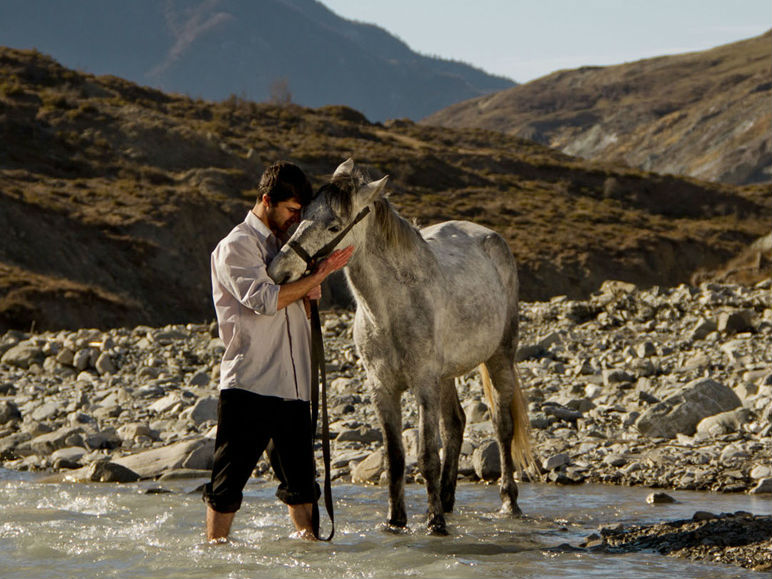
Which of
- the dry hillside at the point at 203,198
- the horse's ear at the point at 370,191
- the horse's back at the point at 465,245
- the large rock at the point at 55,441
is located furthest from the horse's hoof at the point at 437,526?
the dry hillside at the point at 203,198

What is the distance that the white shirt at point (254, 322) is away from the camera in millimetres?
5305

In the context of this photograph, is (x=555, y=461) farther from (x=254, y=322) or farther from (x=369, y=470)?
(x=254, y=322)

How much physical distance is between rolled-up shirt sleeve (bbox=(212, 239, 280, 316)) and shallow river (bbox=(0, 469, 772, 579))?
5.04ft

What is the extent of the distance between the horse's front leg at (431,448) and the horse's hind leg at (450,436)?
34.3 inches

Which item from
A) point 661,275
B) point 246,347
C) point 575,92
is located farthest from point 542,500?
point 575,92

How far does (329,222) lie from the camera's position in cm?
559

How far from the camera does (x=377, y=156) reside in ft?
172

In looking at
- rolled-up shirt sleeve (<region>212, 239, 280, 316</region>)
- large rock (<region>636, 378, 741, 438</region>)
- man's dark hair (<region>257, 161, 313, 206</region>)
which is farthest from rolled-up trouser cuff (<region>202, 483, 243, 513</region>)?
large rock (<region>636, 378, 741, 438</region>)

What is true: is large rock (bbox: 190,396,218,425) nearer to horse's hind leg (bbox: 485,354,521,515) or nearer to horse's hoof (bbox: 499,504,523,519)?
horse's hind leg (bbox: 485,354,521,515)

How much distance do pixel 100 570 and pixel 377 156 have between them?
47.6m

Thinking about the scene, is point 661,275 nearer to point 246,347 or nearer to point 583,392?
point 583,392

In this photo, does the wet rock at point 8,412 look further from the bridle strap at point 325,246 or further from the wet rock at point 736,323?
the wet rock at point 736,323

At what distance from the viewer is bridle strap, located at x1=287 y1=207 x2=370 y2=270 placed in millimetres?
5414

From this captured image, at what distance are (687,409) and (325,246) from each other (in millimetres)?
5511
